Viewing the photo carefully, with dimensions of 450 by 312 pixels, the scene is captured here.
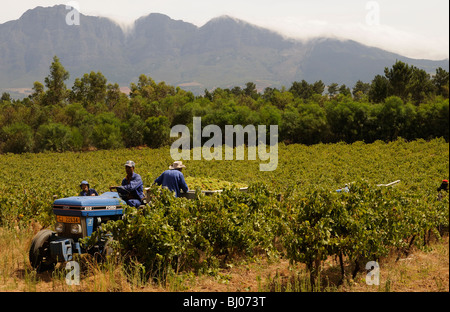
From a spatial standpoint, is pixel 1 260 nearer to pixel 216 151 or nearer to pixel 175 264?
pixel 175 264

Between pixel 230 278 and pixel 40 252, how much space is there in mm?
3194

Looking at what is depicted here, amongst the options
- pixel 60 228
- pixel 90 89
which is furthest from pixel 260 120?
pixel 60 228

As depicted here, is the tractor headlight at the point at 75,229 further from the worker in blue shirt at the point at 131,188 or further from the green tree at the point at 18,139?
the green tree at the point at 18,139

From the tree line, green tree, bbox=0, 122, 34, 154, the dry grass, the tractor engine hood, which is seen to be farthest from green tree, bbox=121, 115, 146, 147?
the tractor engine hood

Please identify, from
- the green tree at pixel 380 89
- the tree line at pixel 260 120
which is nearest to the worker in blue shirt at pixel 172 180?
the tree line at pixel 260 120

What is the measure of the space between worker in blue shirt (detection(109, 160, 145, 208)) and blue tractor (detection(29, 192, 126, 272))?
0.20 metres

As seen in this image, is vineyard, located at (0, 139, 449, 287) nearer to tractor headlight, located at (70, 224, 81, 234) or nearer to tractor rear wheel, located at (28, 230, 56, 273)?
tractor headlight, located at (70, 224, 81, 234)

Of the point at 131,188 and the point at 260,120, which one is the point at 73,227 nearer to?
the point at 131,188

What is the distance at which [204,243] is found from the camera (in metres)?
7.27

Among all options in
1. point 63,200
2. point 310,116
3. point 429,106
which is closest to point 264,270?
point 63,200

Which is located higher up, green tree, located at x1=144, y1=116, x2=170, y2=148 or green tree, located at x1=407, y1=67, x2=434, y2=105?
green tree, located at x1=407, y1=67, x2=434, y2=105

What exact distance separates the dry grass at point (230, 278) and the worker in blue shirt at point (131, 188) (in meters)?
1.08

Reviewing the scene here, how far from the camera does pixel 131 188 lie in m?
7.23

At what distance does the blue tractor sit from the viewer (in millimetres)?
6668
